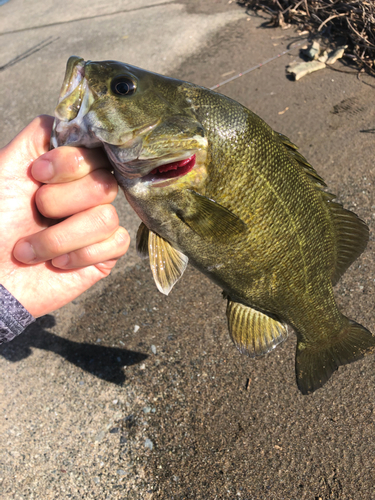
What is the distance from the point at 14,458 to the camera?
104 inches

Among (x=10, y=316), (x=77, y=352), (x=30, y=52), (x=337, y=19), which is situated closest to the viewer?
(x=10, y=316)

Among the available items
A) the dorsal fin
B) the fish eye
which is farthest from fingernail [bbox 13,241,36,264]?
the dorsal fin

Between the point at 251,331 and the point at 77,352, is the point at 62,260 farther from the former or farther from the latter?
the point at 77,352

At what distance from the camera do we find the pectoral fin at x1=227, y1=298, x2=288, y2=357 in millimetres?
1795

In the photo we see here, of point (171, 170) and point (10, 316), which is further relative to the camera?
point (10, 316)

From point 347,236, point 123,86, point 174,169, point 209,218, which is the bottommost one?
point 347,236

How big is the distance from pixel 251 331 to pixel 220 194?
28.2 inches

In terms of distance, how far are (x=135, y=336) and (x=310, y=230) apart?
1.94m

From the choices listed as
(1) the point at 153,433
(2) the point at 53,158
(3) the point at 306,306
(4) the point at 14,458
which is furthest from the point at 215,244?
(4) the point at 14,458

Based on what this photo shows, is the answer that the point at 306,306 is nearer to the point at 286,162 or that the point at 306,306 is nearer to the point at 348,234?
the point at 348,234

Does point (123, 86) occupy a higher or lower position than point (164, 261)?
higher

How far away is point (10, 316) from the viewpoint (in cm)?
168

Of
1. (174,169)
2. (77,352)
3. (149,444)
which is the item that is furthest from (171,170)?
(77,352)

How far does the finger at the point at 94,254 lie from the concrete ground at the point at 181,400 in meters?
1.50
